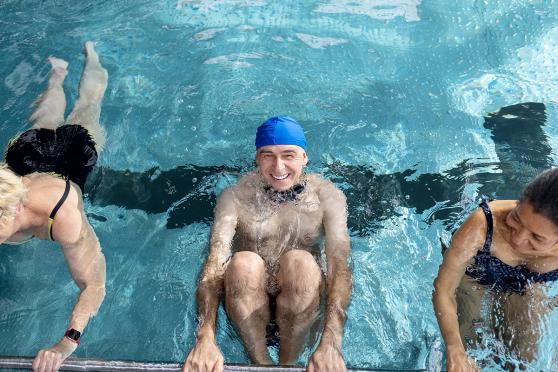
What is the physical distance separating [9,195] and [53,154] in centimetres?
127

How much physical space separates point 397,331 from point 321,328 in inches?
41.4

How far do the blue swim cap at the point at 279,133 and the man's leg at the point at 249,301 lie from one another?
758 millimetres

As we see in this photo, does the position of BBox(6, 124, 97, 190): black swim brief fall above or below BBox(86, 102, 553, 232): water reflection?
above

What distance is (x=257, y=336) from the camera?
10.9 feet

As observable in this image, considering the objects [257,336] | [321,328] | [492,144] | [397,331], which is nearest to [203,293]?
[257,336]

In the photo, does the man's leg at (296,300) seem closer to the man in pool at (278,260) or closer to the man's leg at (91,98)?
the man in pool at (278,260)

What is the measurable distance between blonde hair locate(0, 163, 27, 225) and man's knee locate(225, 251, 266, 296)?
1315 millimetres

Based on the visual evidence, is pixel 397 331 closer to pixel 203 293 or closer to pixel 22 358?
pixel 203 293

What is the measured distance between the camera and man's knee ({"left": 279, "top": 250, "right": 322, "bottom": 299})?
323 centimetres

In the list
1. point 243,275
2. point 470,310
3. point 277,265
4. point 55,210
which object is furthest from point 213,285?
point 470,310

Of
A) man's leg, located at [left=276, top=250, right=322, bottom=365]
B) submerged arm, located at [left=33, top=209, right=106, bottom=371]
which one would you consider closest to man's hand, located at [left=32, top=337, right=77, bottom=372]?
submerged arm, located at [left=33, top=209, right=106, bottom=371]

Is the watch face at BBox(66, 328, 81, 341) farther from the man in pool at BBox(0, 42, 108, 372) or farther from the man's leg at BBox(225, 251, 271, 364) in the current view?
the man's leg at BBox(225, 251, 271, 364)

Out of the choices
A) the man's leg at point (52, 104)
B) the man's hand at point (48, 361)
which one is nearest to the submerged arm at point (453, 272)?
the man's hand at point (48, 361)

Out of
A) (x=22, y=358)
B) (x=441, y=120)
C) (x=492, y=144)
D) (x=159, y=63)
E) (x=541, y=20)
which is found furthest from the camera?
(x=541, y=20)
